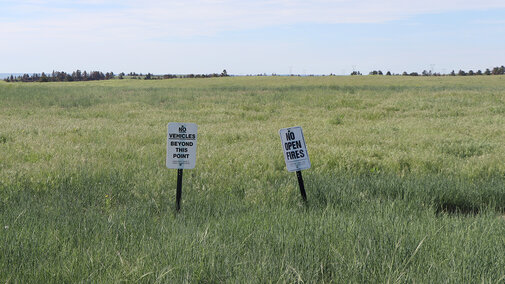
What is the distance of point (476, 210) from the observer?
670cm

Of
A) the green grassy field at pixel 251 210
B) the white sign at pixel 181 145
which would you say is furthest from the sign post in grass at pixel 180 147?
the green grassy field at pixel 251 210

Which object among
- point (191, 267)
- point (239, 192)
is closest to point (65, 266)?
point (191, 267)

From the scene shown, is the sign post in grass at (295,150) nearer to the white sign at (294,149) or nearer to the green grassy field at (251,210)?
the white sign at (294,149)

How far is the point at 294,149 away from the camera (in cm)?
626

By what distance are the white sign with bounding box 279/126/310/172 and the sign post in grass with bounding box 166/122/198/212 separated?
129cm

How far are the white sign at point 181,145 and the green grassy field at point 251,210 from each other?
606mm

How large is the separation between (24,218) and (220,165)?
14.1 feet

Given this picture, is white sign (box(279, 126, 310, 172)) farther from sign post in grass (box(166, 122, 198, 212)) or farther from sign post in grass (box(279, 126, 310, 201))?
sign post in grass (box(166, 122, 198, 212))

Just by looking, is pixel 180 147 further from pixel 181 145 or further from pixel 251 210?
pixel 251 210

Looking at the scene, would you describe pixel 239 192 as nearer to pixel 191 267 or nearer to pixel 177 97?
pixel 191 267

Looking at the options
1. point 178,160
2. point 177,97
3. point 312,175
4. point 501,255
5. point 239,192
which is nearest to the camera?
point 501,255

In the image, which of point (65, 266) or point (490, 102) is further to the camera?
point (490, 102)

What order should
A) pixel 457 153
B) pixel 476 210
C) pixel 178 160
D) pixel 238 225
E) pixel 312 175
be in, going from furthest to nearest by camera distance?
pixel 457 153 < pixel 312 175 < pixel 476 210 < pixel 178 160 < pixel 238 225

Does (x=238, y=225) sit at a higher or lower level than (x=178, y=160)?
lower
